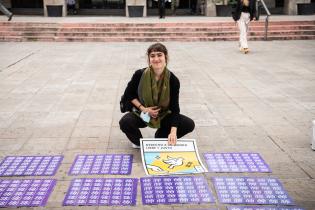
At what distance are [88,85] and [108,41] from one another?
25.3 feet

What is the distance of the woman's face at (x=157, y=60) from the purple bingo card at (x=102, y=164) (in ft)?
3.66

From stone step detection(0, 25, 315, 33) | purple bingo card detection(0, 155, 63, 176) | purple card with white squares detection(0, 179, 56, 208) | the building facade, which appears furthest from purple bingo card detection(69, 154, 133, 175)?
the building facade

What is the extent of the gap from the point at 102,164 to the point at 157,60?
1.29 meters

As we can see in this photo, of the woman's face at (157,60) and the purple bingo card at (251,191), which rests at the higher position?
the woman's face at (157,60)

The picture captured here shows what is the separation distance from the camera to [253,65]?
34.1ft

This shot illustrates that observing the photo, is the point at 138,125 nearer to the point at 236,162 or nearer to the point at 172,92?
the point at 172,92

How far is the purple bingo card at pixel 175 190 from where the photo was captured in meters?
3.60

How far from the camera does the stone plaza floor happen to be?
15.3 ft

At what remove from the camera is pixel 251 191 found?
376 cm

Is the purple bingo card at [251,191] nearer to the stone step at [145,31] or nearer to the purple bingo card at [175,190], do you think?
the purple bingo card at [175,190]

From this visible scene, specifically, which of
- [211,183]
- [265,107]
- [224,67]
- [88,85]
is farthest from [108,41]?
[211,183]

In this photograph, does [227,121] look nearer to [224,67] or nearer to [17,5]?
[224,67]

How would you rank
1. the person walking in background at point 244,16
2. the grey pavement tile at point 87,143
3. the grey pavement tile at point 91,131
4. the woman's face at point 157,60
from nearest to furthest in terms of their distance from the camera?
the woman's face at point 157,60 → the grey pavement tile at point 87,143 → the grey pavement tile at point 91,131 → the person walking in background at point 244,16

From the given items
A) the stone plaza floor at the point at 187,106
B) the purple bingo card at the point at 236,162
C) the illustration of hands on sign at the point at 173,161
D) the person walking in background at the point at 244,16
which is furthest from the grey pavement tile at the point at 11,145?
the person walking in background at the point at 244,16
